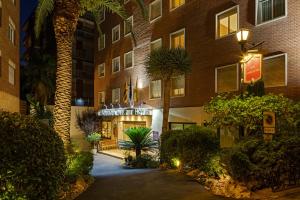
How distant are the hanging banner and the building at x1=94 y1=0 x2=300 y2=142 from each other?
116 inches

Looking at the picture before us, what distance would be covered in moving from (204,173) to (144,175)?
271 centimetres

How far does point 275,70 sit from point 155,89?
11737 millimetres

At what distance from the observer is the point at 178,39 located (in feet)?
76.4

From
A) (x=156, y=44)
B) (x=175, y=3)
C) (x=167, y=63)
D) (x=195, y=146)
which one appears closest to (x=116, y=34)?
(x=156, y=44)

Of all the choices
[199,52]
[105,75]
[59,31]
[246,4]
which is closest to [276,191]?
[59,31]

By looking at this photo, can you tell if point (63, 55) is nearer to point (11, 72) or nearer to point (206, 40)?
point (206, 40)

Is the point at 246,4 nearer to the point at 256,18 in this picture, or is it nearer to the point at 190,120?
the point at 256,18

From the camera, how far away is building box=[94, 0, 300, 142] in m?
15.2

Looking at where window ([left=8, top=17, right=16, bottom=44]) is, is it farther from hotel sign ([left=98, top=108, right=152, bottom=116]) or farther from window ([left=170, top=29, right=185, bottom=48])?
window ([left=170, top=29, right=185, bottom=48])

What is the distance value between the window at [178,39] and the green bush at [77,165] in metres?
11.9

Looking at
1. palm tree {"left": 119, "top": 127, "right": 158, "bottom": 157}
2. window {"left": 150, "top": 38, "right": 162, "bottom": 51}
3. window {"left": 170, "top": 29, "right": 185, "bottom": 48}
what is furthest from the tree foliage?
window {"left": 150, "top": 38, "right": 162, "bottom": 51}

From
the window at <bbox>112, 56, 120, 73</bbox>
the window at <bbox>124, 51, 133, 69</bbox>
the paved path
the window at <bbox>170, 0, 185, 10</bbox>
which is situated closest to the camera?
the paved path

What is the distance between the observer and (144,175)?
46.0ft

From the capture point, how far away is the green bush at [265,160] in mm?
9008
